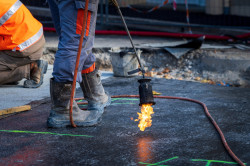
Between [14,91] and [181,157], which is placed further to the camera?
[14,91]

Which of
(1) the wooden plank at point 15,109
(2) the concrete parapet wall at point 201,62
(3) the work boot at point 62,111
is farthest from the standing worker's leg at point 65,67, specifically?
(2) the concrete parapet wall at point 201,62

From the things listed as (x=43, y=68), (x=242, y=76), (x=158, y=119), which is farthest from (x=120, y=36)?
(x=158, y=119)

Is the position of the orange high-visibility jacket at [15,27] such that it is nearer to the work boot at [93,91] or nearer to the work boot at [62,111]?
the work boot at [93,91]

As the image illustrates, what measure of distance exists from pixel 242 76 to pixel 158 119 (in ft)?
11.1

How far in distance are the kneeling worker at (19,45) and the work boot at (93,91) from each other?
1.28 meters

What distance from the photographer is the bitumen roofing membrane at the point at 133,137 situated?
2396mm

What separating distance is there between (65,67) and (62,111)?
16.2 inches

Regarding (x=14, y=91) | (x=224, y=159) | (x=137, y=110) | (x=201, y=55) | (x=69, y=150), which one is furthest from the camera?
(x=201, y=55)

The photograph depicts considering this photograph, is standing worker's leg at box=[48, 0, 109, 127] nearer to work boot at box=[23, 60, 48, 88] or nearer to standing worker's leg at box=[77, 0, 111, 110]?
standing worker's leg at box=[77, 0, 111, 110]

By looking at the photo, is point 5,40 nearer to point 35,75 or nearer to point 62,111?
point 35,75

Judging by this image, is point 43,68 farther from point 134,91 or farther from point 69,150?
point 69,150

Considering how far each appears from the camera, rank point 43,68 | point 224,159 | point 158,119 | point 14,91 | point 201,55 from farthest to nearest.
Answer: point 201,55
point 43,68
point 14,91
point 158,119
point 224,159

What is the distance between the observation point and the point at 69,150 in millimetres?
2568

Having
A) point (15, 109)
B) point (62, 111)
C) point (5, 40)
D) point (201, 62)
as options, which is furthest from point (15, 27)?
point (201, 62)
